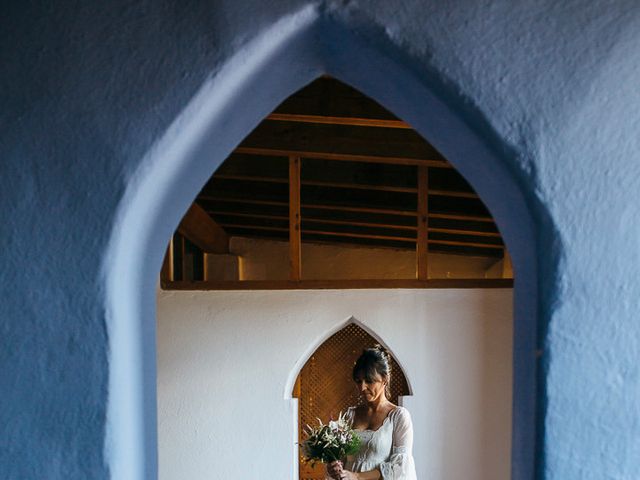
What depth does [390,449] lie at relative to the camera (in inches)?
168

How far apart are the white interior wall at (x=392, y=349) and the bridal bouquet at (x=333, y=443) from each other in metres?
1.68

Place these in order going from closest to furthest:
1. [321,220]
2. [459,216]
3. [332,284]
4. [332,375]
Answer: [332,284] < [459,216] < [321,220] < [332,375]

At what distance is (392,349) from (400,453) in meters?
1.82

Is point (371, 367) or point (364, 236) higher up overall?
point (364, 236)

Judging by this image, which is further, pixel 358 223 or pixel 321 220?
pixel 321 220

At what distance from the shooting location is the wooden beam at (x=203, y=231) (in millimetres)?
7387

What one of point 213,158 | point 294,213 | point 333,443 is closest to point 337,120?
point 294,213

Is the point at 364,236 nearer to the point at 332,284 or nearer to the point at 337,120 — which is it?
the point at 332,284

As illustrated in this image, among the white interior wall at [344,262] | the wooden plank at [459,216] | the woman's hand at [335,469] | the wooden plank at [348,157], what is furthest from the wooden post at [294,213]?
the white interior wall at [344,262]

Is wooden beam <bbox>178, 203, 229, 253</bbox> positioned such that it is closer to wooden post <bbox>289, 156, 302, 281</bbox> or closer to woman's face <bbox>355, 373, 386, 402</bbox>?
wooden post <bbox>289, 156, 302, 281</bbox>

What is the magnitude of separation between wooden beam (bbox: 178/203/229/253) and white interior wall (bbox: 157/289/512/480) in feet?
4.39

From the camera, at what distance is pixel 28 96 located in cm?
159

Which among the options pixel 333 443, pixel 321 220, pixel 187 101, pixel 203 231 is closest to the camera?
pixel 187 101

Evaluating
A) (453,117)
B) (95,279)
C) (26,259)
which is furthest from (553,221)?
(26,259)
